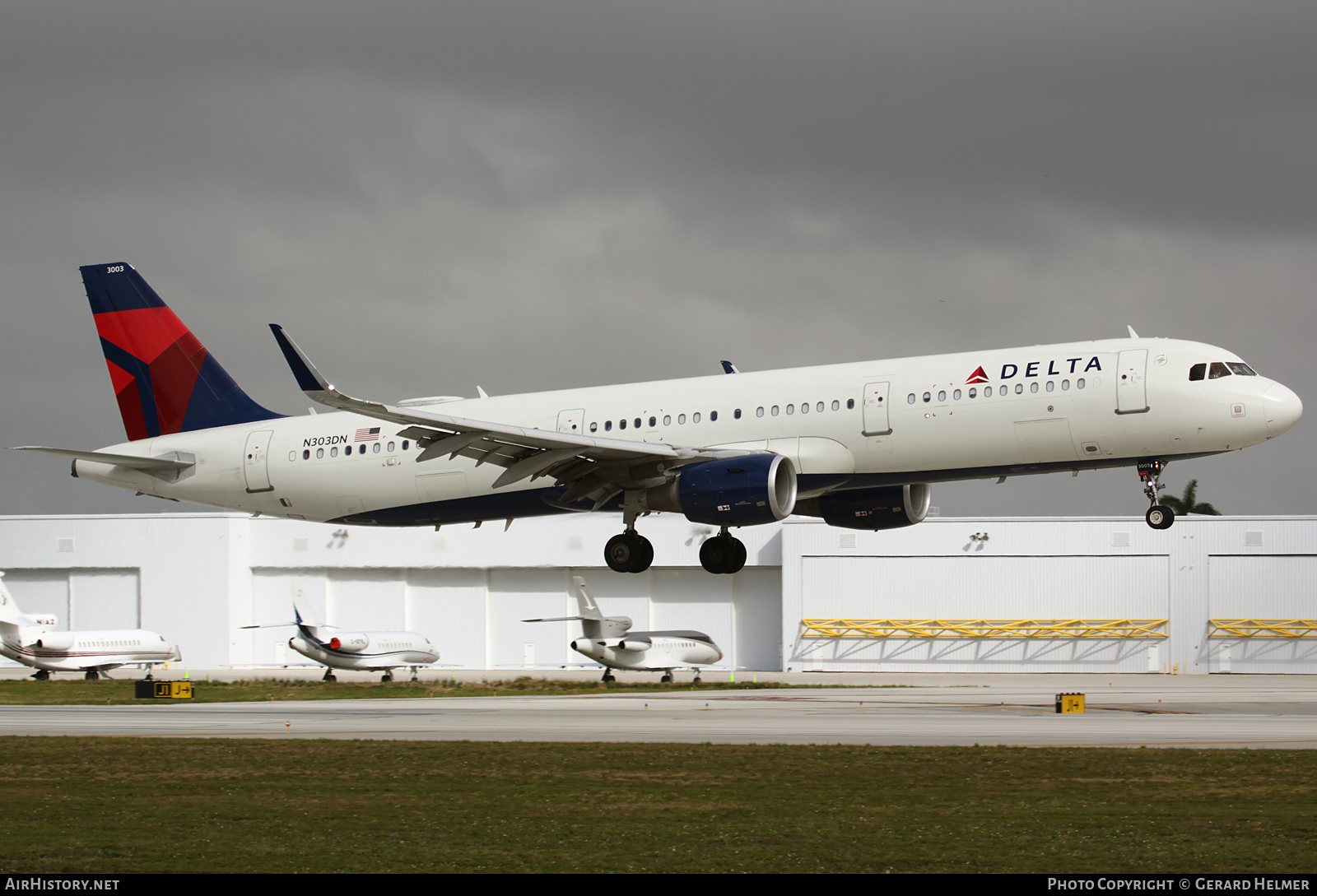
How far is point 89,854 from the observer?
19.5 m

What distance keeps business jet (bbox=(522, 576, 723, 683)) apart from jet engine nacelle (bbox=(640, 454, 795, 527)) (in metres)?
33.6

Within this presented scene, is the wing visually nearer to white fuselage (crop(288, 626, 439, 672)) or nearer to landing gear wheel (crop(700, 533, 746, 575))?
landing gear wheel (crop(700, 533, 746, 575))

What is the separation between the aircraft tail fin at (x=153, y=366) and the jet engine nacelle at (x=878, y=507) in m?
17.3

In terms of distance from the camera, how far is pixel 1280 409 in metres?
31.0

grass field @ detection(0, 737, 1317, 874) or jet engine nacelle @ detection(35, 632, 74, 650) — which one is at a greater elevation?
grass field @ detection(0, 737, 1317, 874)

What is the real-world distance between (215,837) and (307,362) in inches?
506

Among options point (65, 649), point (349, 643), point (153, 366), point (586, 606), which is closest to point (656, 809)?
point (153, 366)

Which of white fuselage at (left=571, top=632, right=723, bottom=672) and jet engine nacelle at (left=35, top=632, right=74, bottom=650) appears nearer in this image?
white fuselage at (left=571, top=632, right=723, bottom=672)

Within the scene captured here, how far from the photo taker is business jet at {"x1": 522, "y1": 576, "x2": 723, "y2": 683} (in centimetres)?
6812

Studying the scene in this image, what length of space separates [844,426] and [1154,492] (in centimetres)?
727

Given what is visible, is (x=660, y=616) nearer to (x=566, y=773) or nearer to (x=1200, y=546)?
(x=1200, y=546)

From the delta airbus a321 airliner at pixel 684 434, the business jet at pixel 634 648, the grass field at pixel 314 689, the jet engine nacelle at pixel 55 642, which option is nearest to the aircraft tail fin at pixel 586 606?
the business jet at pixel 634 648

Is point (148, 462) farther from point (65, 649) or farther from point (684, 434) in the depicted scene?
point (65, 649)

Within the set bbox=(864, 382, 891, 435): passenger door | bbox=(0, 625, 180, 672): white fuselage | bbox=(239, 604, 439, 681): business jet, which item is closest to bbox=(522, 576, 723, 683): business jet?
bbox=(239, 604, 439, 681): business jet
